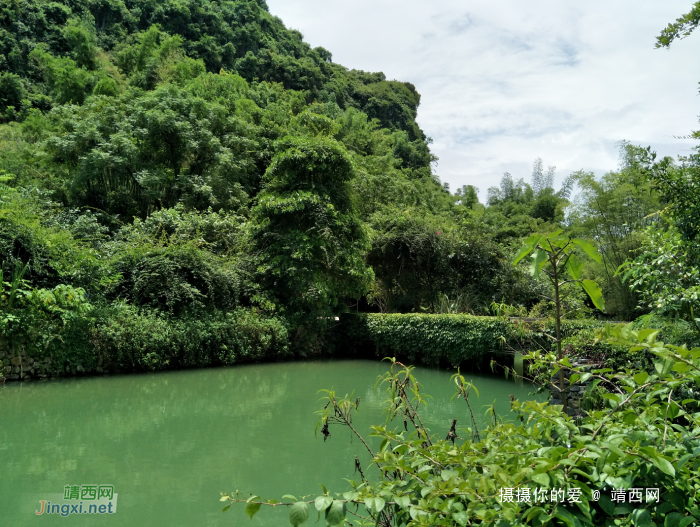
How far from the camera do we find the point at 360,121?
27938 millimetres

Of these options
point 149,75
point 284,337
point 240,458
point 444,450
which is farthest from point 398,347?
point 149,75

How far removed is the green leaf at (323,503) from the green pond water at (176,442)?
1.87 m

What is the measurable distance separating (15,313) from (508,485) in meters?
9.12

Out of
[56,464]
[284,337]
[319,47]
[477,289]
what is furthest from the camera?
[319,47]

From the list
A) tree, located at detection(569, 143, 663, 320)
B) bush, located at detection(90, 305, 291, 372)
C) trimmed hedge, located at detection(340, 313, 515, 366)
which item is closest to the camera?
bush, located at detection(90, 305, 291, 372)

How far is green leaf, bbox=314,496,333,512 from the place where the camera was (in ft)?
3.28

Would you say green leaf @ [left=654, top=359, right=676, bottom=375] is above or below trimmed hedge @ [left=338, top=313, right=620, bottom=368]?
above

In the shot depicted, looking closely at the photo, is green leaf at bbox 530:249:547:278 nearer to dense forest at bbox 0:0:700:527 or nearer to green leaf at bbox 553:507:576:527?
dense forest at bbox 0:0:700:527

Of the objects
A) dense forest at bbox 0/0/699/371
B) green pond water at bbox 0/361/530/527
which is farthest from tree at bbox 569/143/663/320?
green pond water at bbox 0/361/530/527

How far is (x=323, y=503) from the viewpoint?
1.01 metres

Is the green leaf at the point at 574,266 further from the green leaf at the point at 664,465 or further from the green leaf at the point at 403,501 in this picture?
the green leaf at the point at 403,501

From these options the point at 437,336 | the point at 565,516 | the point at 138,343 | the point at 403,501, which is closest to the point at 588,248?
the point at 565,516

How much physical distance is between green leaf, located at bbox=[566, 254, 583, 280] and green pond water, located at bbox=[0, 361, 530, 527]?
5.50 ft

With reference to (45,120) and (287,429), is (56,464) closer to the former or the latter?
(287,429)
